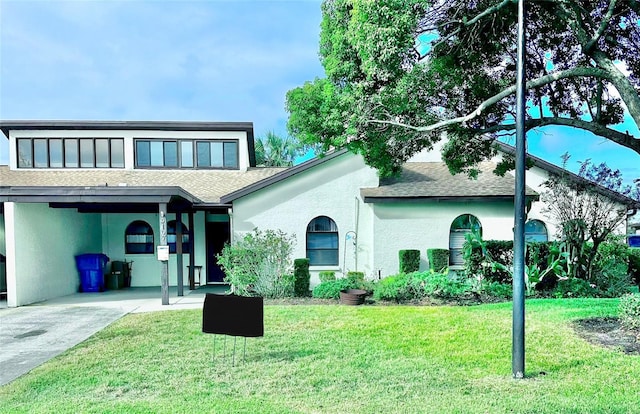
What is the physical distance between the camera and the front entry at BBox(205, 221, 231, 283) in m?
15.5

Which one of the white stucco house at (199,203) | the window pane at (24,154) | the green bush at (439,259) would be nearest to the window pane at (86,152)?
the white stucco house at (199,203)

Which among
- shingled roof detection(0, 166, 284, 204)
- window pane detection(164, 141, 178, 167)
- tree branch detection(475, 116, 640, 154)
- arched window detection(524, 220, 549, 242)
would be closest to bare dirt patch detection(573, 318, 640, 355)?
tree branch detection(475, 116, 640, 154)

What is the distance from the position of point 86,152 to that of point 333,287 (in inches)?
478

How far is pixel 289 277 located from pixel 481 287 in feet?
17.4

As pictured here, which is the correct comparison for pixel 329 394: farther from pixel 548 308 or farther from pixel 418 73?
pixel 548 308

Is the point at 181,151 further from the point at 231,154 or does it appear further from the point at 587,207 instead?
the point at 587,207

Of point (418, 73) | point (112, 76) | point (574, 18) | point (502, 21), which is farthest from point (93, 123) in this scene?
point (574, 18)

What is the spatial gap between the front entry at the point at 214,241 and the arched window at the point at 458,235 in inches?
327

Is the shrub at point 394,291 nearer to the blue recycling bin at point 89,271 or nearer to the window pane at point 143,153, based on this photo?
the blue recycling bin at point 89,271

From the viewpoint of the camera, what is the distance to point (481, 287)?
10727 millimetres

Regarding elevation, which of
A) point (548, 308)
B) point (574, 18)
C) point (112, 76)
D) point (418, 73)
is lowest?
point (548, 308)

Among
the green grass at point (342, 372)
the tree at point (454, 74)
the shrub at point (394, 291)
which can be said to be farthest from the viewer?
the shrub at point (394, 291)

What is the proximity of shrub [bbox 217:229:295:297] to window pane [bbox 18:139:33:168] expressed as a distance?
1083 cm

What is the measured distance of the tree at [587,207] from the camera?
10.9 m
